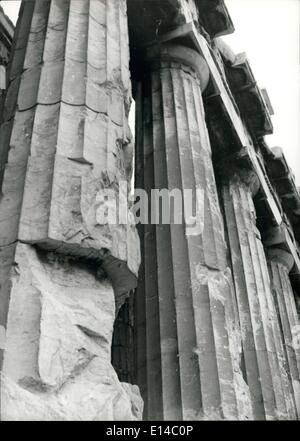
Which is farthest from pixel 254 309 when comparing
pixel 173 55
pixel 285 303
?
pixel 173 55

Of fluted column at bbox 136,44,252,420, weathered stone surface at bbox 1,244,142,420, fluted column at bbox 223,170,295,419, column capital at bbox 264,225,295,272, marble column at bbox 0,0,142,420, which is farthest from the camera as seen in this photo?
column capital at bbox 264,225,295,272

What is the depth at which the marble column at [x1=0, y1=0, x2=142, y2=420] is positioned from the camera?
3396 mm

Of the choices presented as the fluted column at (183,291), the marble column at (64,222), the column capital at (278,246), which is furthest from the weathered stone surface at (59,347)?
the column capital at (278,246)

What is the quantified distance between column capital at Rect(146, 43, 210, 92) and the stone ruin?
0.02 m

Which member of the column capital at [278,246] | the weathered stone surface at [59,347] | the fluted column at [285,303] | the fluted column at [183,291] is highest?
the column capital at [278,246]

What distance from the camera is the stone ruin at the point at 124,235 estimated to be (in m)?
3.61

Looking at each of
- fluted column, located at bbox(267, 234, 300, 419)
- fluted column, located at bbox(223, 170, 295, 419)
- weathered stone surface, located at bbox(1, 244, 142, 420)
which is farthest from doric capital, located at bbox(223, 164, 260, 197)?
weathered stone surface, located at bbox(1, 244, 142, 420)

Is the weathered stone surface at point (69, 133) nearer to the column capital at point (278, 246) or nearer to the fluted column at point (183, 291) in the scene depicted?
the fluted column at point (183, 291)

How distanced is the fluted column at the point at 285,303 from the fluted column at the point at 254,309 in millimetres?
2584

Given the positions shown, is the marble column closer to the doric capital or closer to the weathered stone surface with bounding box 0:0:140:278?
the weathered stone surface with bounding box 0:0:140:278

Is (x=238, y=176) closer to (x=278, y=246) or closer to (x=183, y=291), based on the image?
(x=278, y=246)

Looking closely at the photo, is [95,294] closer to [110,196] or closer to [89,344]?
[89,344]

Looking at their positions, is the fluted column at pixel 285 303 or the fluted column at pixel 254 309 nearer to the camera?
the fluted column at pixel 254 309
